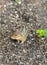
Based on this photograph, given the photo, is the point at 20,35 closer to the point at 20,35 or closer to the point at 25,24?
the point at 20,35

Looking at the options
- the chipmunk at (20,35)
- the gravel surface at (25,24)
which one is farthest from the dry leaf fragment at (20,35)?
the gravel surface at (25,24)

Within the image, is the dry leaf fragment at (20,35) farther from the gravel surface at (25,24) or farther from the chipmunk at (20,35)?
the gravel surface at (25,24)

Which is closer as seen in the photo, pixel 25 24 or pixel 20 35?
pixel 20 35

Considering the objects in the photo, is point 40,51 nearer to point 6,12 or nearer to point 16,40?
point 16,40

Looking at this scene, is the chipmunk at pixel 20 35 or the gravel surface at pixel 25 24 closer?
the gravel surface at pixel 25 24

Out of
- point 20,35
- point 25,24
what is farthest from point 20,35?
point 25,24

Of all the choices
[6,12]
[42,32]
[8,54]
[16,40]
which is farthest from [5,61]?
[6,12]

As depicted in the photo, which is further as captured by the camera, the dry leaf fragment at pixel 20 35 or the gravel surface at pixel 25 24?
the dry leaf fragment at pixel 20 35

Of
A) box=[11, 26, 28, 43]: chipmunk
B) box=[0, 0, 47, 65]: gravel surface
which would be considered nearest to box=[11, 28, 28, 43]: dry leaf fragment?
box=[11, 26, 28, 43]: chipmunk
